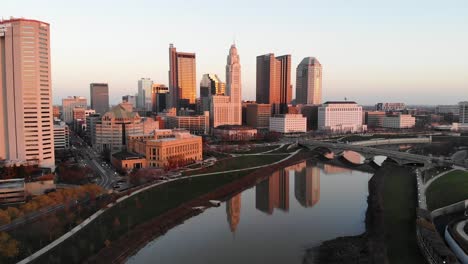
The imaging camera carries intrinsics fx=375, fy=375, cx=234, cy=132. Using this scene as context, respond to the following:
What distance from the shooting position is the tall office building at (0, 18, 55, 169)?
3016 centimetres

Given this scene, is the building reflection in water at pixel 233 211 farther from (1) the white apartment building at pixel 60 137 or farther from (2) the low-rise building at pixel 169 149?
(1) the white apartment building at pixel 60 137

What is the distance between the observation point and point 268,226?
834 inches

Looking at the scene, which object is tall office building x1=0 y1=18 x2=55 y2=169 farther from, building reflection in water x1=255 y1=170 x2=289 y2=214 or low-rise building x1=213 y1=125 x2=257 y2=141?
low-rise building x1=213 y1=125 x2=257 y2=141

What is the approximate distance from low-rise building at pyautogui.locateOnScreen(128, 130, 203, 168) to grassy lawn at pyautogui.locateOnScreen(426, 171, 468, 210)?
2029cm

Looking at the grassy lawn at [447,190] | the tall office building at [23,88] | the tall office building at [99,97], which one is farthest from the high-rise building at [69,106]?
the grassy lawn at [447,190]

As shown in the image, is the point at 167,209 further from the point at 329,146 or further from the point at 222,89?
the point at 222,89

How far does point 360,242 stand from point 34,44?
2830cm

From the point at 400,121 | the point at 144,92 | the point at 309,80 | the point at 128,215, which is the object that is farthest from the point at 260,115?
the point at 144,92

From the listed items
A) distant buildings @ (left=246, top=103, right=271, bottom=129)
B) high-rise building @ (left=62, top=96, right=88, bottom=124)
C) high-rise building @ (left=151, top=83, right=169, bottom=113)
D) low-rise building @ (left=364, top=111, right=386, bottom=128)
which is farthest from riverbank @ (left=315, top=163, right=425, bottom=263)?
high-rise building @ (left=151, top=83, right=169, bottom=113)

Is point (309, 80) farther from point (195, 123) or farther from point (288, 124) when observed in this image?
point (195, 123)

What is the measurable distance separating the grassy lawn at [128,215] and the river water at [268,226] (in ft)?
5.88

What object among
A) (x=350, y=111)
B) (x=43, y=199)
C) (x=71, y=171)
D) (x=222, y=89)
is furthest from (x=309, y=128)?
(x=43, y=199)

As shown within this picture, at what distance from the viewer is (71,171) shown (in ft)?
92.6

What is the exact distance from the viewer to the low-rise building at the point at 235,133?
57969mm
